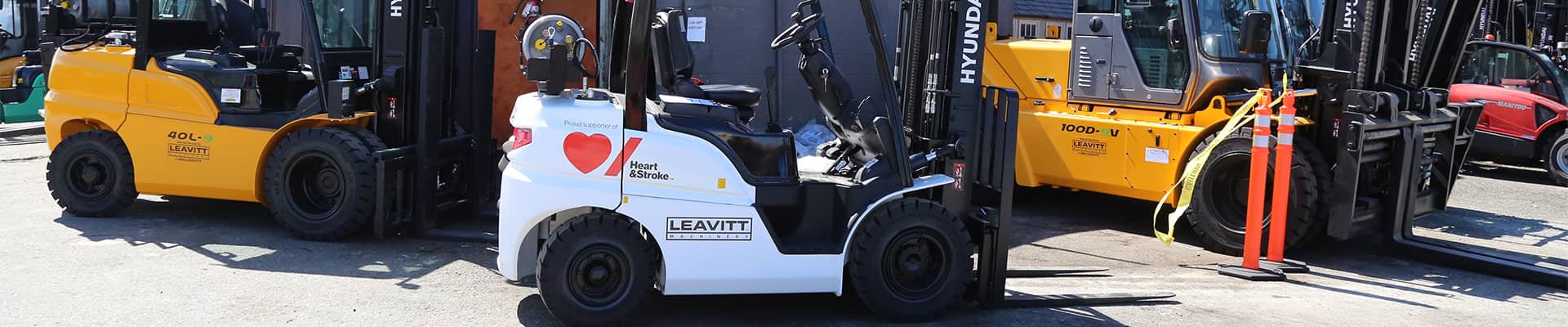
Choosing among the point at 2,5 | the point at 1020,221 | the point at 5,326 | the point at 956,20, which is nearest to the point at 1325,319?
the point at 956,20

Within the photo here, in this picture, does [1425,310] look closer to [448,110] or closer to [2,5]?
[448,110]

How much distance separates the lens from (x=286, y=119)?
28.4 ft

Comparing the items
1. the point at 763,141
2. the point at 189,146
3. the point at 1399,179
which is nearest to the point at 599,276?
the point at 763,141

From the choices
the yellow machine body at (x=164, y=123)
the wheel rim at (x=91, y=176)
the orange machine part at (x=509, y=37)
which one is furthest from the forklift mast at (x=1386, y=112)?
the wheel rim at (x=91, y=176)

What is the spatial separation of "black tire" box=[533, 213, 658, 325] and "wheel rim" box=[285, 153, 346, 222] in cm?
315

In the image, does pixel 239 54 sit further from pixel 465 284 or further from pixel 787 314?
pixel 787 314

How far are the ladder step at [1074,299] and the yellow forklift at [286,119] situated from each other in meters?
4.00

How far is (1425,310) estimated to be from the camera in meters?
6.91

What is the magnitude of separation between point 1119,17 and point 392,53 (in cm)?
544

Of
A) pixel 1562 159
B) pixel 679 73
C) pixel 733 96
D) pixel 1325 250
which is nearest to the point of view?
pixel 733 96

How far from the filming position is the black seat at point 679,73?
21.8ft

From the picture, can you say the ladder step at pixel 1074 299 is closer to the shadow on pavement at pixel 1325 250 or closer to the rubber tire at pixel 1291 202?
the shadow on pavement at pixel 1325 250

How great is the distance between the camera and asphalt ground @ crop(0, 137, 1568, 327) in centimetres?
Answer: 628

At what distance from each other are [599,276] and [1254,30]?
5.02m
